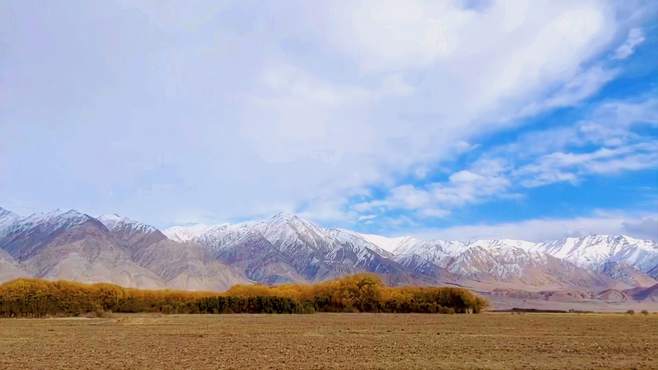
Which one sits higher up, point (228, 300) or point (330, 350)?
point (228, 300)

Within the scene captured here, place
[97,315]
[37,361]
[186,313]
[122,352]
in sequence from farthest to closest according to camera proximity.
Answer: [186,313] → [97,315] → [122,352] → [37,361]

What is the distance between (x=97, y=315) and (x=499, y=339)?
54.2 meters

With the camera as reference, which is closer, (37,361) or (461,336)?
(37,361)

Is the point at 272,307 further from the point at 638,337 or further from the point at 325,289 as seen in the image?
the point at 638,337

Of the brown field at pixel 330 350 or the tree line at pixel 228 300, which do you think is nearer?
the brown field at pixel 330 350

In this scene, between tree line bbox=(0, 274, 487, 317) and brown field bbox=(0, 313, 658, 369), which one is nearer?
brown field bbox=(0, 313, 658, 369)

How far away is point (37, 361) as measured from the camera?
27750 millimetres

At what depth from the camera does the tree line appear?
84.0 metres

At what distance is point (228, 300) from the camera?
296 feet

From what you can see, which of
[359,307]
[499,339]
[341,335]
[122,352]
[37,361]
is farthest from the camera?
[359,307]

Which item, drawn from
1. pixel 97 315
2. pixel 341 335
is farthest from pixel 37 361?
pixel 97 315

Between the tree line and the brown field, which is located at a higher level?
the tree line

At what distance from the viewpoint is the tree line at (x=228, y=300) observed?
8400cm

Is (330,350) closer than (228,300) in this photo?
Yes
